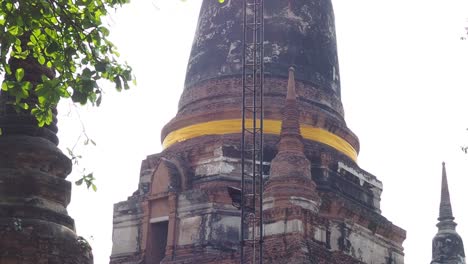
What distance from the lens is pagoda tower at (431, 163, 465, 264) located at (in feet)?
62.1

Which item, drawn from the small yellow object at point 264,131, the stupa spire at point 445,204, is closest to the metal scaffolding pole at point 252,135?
the small yellow object at point 264,131

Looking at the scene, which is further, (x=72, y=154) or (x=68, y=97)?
(x=72, y=154)

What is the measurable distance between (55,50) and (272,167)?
8557mm

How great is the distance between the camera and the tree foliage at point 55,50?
5.80 metres

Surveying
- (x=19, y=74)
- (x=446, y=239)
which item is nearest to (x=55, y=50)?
(x=19, y=74)

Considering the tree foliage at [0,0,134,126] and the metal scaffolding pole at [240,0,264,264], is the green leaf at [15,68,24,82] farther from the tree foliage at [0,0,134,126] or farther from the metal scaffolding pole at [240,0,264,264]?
the metal scaffolding pole at [240,0,264,264]

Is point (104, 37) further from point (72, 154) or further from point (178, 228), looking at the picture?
point (178, 228)

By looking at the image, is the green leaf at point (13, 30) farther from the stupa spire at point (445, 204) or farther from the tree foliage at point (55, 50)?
the stupa spire at point (445, 204)

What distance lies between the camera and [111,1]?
6430 millimetres

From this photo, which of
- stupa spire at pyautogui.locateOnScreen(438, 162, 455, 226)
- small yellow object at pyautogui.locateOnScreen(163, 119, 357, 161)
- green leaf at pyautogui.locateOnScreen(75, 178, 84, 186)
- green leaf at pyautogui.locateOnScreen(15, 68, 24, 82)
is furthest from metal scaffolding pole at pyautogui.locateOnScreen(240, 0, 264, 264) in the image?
green leaf at pyautogui.locateOnScreen(15, 68, 24, 82)

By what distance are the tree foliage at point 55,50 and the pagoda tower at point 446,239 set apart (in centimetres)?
1390

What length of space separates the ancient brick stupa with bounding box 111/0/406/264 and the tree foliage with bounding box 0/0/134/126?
7750mm

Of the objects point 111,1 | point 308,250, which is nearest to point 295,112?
point 308,250

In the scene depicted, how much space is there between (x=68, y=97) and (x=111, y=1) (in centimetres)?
91
